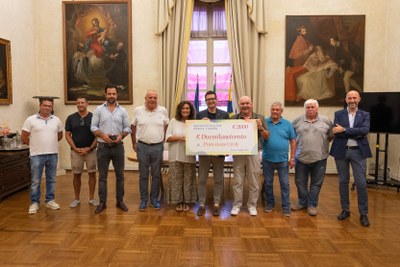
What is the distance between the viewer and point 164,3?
24.3 ft

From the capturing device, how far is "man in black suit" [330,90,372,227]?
164 inches

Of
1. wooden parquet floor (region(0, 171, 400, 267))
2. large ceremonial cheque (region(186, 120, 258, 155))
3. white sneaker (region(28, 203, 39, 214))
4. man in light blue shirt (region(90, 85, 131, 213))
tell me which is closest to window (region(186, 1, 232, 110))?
large ceremonial cheque (region(186, 120, 258, 155))

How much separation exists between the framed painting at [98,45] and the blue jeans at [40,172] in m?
3.16

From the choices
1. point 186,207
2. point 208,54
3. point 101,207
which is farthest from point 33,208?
point 208,54

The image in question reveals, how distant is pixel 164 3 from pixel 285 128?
4.34 meters

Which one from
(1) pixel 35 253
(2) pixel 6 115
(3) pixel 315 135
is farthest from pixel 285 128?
(2) pixel 6 115

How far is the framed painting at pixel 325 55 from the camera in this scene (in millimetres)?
7393

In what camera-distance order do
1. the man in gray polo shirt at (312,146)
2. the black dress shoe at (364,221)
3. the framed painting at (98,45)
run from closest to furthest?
1. the black dress shoe at (364,221)
2. the man in gray polo shirt at (312,146)
3. the framed painting at (98,45)

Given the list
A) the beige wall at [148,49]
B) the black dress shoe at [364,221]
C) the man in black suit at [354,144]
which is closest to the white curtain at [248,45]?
the beige wall at [148,49]

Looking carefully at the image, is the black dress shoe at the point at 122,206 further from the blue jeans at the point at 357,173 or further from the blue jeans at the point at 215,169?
the blue jeans at the point at 357,173

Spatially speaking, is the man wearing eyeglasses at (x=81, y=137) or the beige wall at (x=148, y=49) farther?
the beige wall at (x=148, y=49)

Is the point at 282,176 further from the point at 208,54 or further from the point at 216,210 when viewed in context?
the point at 208,54

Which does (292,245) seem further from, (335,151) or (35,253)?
(35,253)

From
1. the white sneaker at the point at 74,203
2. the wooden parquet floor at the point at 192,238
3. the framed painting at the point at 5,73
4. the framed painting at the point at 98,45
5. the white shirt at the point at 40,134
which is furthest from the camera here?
the framed painting at the point at 98,45
